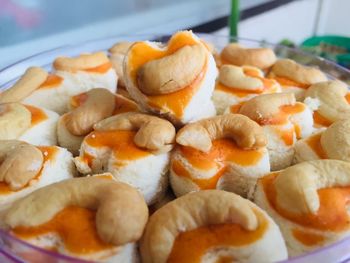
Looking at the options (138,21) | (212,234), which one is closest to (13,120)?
(212,234)

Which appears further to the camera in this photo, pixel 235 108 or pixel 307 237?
pixel 235 108

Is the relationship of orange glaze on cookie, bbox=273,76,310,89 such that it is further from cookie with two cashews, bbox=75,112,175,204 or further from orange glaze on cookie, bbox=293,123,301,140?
cookie with two cashews, bbox=75,112,175,204

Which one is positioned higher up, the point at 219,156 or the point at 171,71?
the point at 171,71

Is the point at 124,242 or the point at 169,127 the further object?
the point at 169,127

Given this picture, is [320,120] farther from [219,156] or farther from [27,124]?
[27,124]

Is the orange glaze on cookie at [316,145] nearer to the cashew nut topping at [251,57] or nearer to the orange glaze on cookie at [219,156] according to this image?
the orange glaze on cookie at [219,156]

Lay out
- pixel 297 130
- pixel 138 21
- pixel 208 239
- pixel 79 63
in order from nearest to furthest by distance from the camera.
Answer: pixel 208 239, pixel 297 130, pixel 79 63, pixel 138 21

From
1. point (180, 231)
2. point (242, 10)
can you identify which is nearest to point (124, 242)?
point (180, 231)

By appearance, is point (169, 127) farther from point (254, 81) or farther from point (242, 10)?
point (242, 10)
